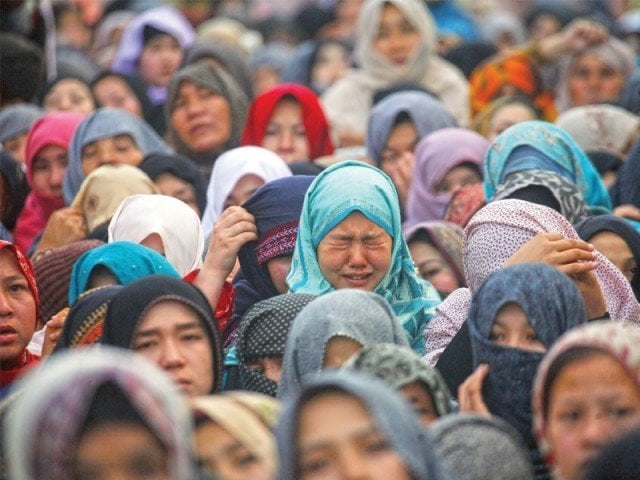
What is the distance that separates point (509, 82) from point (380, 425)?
257 inches

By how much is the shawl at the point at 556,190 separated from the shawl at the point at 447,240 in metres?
0.40

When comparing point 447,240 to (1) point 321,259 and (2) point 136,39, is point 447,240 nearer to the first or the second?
(1) point 321,259

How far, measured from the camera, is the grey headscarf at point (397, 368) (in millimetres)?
4816

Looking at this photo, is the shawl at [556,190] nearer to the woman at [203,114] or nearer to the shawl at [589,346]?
the shawl at [589,346]

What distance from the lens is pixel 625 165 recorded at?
8.12 meters

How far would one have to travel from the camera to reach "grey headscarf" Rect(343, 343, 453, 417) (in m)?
4.82

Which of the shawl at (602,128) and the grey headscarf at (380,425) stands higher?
the grey headscarf at (380,425)

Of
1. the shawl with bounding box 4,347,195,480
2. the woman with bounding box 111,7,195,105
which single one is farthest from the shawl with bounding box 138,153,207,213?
the shawl with bounding box 4,347,195,480

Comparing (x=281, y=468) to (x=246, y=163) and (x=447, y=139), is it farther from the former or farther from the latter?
(x=447, y=139)

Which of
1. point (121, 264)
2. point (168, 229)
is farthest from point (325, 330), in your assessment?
point (168, 229)

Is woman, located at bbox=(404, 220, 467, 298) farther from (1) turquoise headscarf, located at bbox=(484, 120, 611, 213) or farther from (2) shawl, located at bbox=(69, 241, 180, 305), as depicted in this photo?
(2) shawl, located at bbox=(69, 241, 180, 305)

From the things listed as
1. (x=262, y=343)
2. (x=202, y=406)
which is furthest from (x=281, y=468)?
(x=262, y=343)

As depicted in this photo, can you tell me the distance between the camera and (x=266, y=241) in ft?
22.2

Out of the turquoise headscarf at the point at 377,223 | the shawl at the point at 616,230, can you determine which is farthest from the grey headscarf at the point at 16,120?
the shawl at the point at 616,230
